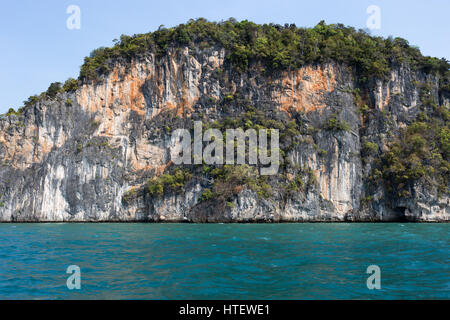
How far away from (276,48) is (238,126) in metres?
15.6

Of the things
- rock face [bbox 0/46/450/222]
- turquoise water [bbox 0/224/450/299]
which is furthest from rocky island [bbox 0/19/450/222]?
turquoise water [bbox 0/224/450/299]

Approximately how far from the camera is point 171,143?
2223 inches

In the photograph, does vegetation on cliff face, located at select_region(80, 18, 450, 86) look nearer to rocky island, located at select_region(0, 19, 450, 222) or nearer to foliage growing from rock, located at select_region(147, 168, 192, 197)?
rocky island, located at select_region(0, 19, 450, 222)

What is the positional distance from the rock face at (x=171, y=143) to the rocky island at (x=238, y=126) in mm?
183

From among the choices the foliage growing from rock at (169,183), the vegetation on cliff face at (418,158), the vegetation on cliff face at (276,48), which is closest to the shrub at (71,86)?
the vegetation on cliff face at (276,48)

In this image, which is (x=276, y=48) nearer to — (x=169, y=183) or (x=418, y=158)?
(x=418, y=158)

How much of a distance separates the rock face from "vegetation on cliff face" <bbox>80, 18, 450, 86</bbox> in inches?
60.3

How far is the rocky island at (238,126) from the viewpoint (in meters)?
50.0

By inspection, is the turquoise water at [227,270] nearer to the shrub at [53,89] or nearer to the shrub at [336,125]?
the shrub at [336,125]

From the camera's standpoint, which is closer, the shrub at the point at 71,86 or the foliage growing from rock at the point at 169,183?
the foliage growing from rock at the point at 169,183

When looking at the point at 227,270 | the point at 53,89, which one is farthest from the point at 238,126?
the point at 227,270
